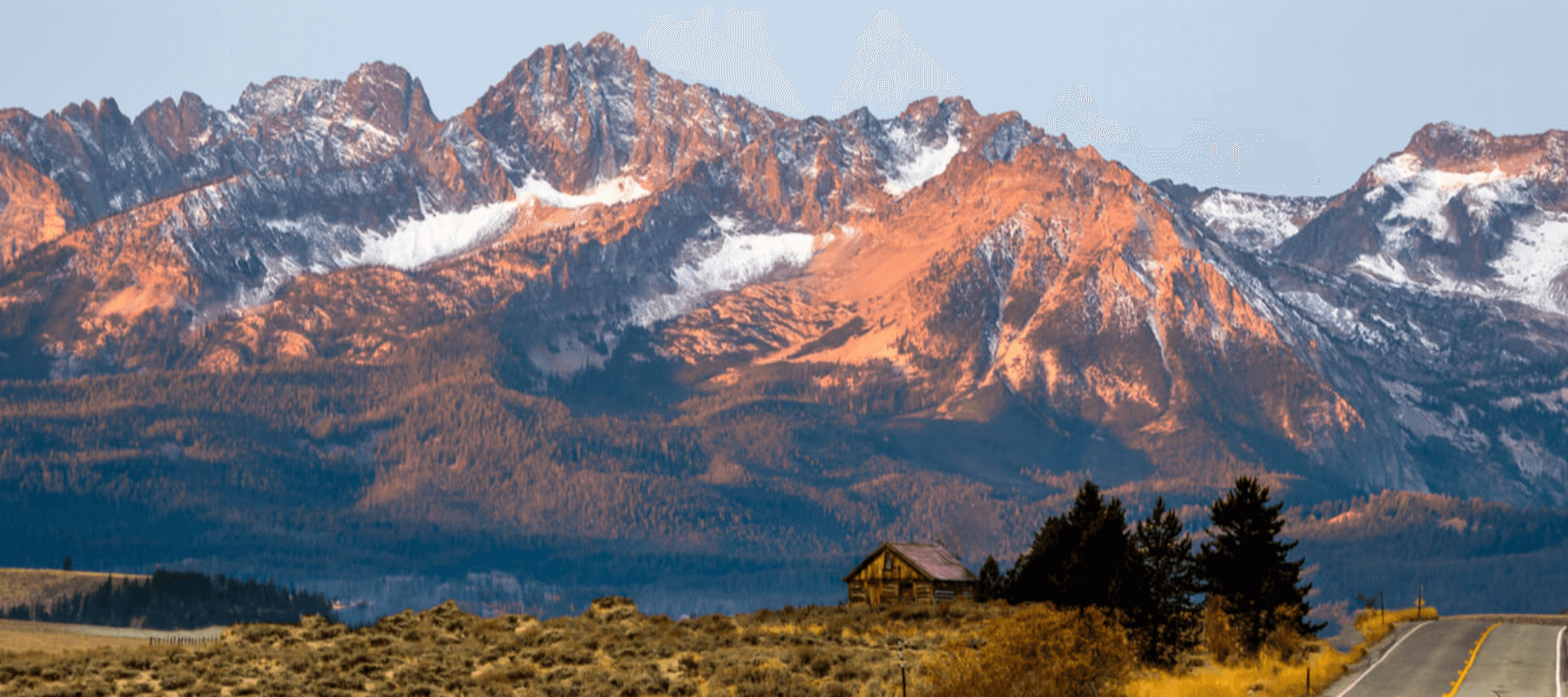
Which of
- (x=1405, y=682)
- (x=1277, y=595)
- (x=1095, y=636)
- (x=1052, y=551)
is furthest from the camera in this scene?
A: (x=1052, y=551)

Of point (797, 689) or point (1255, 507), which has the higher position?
point (1255, 507)

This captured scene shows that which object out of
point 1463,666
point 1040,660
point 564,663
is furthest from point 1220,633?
point 564,663

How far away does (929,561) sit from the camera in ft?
464

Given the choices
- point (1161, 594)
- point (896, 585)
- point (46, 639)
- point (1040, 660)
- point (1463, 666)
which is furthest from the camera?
point (896, 585)

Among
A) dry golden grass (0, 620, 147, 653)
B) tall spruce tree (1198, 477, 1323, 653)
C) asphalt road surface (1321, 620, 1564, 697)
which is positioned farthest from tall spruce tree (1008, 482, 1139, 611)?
dry golden grass (0, 620, 147, 653)

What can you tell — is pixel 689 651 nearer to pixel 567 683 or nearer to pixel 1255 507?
pixel 567 683

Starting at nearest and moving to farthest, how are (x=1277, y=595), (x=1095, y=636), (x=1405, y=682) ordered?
(x=1095, y=636) < (x=1405, y=682) < (x=1277, y=595)

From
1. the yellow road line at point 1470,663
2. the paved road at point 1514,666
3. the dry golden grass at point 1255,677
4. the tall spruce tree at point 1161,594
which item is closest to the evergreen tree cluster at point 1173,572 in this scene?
the tall spruce tree at point 1161,594

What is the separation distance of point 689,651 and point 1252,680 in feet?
74.0

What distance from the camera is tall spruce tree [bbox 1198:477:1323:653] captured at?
91438mm

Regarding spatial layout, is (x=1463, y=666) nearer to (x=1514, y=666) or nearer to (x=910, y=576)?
(x=1514, y=666)

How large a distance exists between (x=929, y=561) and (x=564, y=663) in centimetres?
7398

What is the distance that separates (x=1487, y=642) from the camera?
9425 cm

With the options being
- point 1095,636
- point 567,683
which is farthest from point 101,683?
point 1095,636
